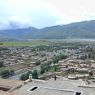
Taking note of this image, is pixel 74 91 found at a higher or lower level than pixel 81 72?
higher

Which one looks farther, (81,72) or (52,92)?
(81,72)

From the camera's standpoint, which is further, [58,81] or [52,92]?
[58,81]

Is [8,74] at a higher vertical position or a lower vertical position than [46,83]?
lower

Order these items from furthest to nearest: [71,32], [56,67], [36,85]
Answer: [71,32], [56,67], [36,85]

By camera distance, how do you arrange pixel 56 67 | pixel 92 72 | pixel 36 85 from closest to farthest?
1. pixel 36 85
2. pixel 92 72
3. pixel 56 67

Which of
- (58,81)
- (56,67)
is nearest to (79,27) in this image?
(56,67)

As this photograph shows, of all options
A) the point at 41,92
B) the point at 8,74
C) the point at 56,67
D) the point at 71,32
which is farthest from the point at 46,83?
the point at 71,32

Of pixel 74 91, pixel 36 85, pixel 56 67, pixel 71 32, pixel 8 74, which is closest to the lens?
pixel 74 91

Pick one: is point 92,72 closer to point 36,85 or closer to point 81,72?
point 81,72

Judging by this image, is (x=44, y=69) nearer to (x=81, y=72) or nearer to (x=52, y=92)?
(x=81, y=72)
